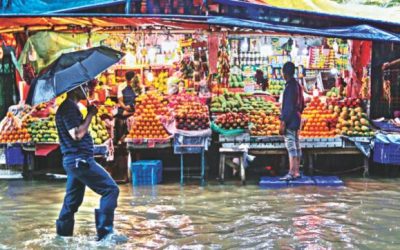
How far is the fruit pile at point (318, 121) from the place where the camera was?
37.5ft

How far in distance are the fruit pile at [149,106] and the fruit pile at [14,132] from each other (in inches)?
84.0

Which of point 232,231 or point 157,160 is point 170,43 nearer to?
point 157,160

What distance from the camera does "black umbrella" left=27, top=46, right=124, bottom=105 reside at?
645 centimetres

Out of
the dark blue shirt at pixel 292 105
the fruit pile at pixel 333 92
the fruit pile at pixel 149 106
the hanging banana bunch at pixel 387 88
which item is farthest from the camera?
the fruit pile at pixel 333 92

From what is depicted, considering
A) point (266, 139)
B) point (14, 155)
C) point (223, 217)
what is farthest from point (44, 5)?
point (223, 217)

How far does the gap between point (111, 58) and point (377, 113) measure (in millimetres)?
7283

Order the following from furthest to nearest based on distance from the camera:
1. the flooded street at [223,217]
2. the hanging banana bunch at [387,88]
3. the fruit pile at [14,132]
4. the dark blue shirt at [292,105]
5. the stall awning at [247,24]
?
the hanging banana bunch at [387,88]
the fruit pile at [14,132]
the dark blue shirt at [292,105]
the stall awning at [247,24]
the flooded street at [223,217]

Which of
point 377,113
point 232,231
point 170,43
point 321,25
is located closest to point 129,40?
point 170,43

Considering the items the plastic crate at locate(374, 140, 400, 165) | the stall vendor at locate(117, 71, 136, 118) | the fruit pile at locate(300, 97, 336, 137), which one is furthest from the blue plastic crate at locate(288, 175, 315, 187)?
the stall vendor at locate(117, 71, 136, 118)

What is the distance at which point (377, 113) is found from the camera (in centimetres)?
1250

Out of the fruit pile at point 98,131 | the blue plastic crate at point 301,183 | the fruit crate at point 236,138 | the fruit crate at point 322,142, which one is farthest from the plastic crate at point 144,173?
the fruit crate at point 322,142

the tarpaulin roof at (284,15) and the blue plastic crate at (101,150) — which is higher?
the tarpaulin roof at (284,15)

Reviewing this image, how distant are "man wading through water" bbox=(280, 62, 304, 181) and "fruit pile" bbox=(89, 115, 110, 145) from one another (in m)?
3.27

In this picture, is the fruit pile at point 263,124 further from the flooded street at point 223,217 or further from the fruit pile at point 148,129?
the fruit pile at point 148,129
